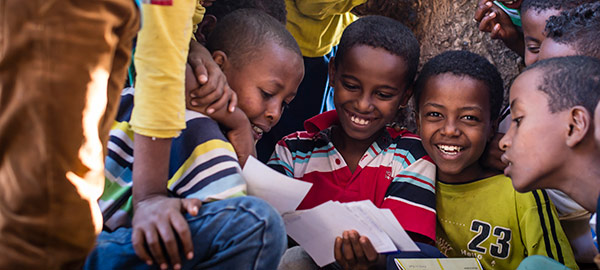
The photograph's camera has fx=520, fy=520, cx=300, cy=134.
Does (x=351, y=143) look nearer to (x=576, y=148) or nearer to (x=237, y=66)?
(x=237, y=66)

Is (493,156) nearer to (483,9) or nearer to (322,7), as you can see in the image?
(483,9)

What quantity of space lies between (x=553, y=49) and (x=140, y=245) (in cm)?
182

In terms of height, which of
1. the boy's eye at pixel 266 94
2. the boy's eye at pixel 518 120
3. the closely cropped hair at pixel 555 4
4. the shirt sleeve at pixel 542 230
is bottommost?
the shirt sleeve at pixel 542 230

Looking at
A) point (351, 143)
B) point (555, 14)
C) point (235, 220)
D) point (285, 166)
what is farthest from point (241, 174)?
point (555, 14)

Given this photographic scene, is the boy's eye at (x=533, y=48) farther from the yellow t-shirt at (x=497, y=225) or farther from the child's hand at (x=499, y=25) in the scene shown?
the yellow t-shirt at (x=497, y=225)

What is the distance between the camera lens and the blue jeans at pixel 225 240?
1449 mm

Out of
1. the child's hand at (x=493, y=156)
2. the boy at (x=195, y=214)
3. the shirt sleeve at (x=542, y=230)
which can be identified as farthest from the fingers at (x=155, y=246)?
the child's hand at (x=493, y=156)

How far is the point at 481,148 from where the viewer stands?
238 cm

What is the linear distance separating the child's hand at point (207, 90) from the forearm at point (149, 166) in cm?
26

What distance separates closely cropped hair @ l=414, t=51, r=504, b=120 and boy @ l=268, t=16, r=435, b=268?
0.10 meters

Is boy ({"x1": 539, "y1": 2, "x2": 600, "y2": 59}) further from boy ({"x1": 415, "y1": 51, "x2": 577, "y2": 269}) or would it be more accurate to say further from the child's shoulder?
the child's shoulder

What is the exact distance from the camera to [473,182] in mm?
2385

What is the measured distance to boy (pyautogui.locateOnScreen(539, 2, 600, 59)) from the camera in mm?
2131

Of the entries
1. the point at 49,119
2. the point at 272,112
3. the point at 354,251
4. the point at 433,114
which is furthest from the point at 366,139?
the point at 49,119
